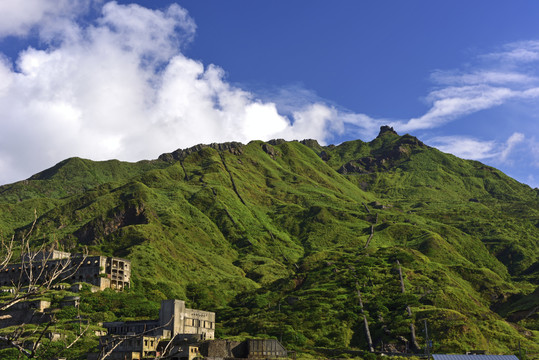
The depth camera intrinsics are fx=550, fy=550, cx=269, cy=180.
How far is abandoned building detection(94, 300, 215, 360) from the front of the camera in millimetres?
124625

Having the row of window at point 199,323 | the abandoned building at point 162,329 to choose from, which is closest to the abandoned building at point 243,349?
the abandoned building at point 162,329

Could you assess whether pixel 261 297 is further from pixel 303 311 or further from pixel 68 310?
pixel 68 310

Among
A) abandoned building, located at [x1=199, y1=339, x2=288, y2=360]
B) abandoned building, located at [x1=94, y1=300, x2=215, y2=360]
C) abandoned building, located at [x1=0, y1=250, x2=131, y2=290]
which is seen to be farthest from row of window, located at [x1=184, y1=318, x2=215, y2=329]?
abandoned building, located at [x1=0, y1=250, x2=131, y2=290]

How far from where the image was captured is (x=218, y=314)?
18462 centimetres

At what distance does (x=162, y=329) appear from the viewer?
439 ft

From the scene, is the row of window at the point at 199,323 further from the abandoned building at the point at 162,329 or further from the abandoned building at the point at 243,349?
the abandoned building at the point at 243,349

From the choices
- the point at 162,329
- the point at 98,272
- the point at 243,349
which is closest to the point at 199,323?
the point at 162,329

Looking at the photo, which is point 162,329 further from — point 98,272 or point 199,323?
point 98,272

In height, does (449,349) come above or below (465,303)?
below

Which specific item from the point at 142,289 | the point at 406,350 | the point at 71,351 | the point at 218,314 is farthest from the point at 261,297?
the point at 71,351

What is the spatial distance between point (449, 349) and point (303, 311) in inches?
1878

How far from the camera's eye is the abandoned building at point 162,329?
409 ft

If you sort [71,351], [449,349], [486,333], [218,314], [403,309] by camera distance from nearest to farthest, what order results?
[71,351]
[449,349]
[486,333]
[403,309]
[218,314]

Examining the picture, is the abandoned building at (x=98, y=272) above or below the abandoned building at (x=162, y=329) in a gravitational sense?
above
